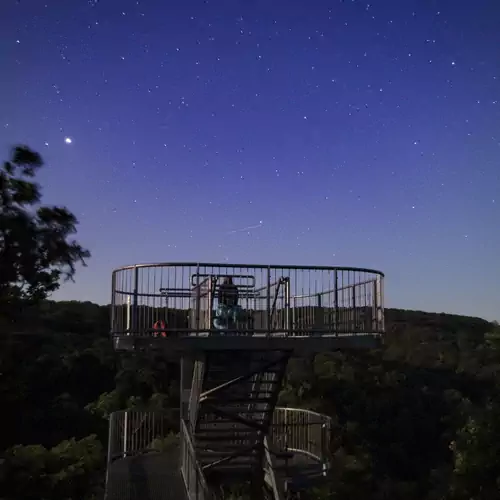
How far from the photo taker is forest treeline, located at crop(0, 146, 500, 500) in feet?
68.0

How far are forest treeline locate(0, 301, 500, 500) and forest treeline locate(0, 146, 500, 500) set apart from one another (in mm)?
97

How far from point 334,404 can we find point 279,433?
31637mm

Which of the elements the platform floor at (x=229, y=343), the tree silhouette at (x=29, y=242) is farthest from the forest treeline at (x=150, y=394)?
the platform floor at (x=229, y=343)

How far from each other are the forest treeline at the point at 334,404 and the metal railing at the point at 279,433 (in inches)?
434

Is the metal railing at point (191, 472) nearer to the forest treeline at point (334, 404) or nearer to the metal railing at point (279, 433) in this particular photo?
the metal railing at point (279, 433)

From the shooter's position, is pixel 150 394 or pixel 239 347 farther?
pixel 150 394

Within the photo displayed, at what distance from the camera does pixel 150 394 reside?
4672 cm

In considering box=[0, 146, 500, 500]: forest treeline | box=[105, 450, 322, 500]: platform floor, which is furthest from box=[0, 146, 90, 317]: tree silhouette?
box=[105, 450, 322, 500]: platform floor

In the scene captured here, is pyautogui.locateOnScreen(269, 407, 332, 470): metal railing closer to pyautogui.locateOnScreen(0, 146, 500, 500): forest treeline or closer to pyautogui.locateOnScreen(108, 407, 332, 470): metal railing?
pyautogui.locateOnScreen(108, 407, 332, 470): metal railing

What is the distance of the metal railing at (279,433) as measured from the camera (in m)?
13.4

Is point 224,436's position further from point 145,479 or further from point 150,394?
point 150,394

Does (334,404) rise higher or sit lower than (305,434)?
lower

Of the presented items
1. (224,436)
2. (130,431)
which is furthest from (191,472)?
(130,431)

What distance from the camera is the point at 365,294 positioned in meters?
11.7
